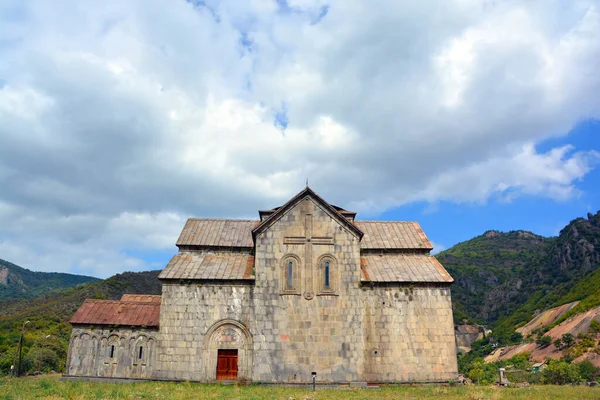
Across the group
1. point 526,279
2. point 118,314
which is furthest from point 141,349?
point 526,279

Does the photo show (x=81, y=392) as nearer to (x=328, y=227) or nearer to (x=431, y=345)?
(x=328, y=227)

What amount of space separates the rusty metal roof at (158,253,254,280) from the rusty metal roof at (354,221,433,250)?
6.33 m

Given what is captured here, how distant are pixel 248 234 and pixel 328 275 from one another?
544cm

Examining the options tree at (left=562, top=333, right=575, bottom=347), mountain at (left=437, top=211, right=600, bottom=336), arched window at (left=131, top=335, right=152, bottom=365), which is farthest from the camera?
mountain at (left=437, top=211, right=600, bottom=336)

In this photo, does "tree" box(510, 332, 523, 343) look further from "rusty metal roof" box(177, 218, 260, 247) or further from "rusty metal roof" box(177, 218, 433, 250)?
"rusty metal roof" box(177, 218, 260, 247)

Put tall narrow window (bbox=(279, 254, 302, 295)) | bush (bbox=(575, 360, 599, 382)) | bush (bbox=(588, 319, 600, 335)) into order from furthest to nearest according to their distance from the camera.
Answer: bush (bbox=(588, 319, 600, 335)) < bush (bbox=(575, 360, 599, 382)) < tall narrow window (bbox=(279, 254, 302, 295))

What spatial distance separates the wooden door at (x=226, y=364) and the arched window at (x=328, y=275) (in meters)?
5.04

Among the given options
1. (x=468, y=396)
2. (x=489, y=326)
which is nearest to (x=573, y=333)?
(x=489, y=326)

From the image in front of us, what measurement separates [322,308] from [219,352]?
5.16 m

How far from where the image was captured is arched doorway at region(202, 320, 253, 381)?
65.1ft

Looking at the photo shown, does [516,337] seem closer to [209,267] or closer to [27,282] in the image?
[209,267]

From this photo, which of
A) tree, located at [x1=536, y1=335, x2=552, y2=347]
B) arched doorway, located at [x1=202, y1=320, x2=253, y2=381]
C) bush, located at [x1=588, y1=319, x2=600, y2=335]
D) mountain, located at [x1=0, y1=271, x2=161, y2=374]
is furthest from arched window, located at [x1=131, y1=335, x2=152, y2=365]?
tree, located at [x1=536, y1=335, x2=552, y2=347]

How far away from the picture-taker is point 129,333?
804 inches

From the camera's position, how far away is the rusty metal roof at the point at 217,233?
2310 centimetres
